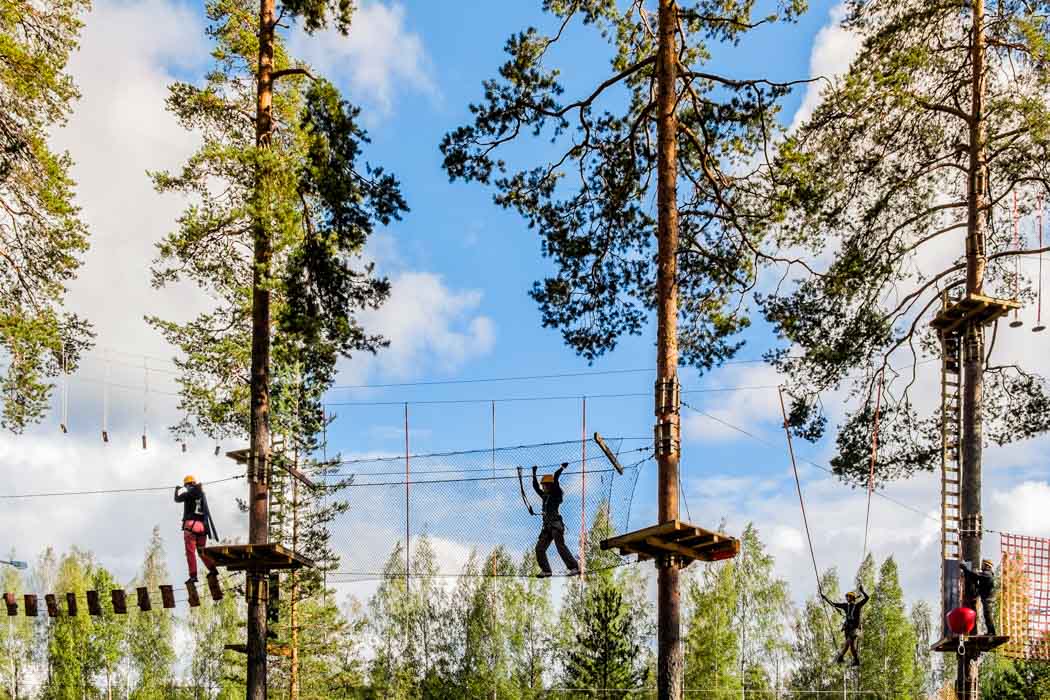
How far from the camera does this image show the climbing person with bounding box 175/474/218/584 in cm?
1480

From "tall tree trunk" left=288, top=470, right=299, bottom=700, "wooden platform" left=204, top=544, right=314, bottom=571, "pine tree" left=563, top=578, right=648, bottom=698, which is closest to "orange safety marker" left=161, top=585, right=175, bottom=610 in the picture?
"wooden platform" left=204, top=544, right=314, bottom=571

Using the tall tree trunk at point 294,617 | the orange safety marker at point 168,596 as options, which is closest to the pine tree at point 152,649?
the tall tree trunk at point 294,617

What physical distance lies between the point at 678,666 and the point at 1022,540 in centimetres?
565

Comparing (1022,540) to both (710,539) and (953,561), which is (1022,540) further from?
(710,539)

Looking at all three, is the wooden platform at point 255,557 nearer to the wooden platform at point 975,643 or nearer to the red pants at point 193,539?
the red pants at point 193,539

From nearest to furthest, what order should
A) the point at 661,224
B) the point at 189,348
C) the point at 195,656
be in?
the point at 661,224 → the point at 189,348 → the point at 195,656

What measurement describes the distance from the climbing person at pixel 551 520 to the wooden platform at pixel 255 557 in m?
3.04

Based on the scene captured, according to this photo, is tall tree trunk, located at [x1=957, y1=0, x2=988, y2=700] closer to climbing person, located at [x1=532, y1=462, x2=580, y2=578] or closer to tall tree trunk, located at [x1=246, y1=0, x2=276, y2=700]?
climbing person, located at [x1=532, y1=462, x2=580, y2=578]

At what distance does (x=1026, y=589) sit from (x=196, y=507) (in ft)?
35.6

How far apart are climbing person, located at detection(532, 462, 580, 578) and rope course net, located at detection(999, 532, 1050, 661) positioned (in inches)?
225

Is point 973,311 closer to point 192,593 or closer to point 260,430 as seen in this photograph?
point 260,430

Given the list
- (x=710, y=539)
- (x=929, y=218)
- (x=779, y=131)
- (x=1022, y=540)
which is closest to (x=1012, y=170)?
(x=929, y=218)

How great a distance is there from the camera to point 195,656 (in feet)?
161

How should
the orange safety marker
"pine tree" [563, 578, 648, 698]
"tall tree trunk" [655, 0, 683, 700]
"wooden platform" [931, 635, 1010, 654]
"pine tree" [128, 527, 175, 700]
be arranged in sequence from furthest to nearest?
"pine tree" [128, 527, 175, 700] → "pine tree" [563, 578, 648, 698] → the orange safety marker → "wooden platform" [931, 635, 1010, 654] → "tall tree trunk" [655, 0, 683, 700]
